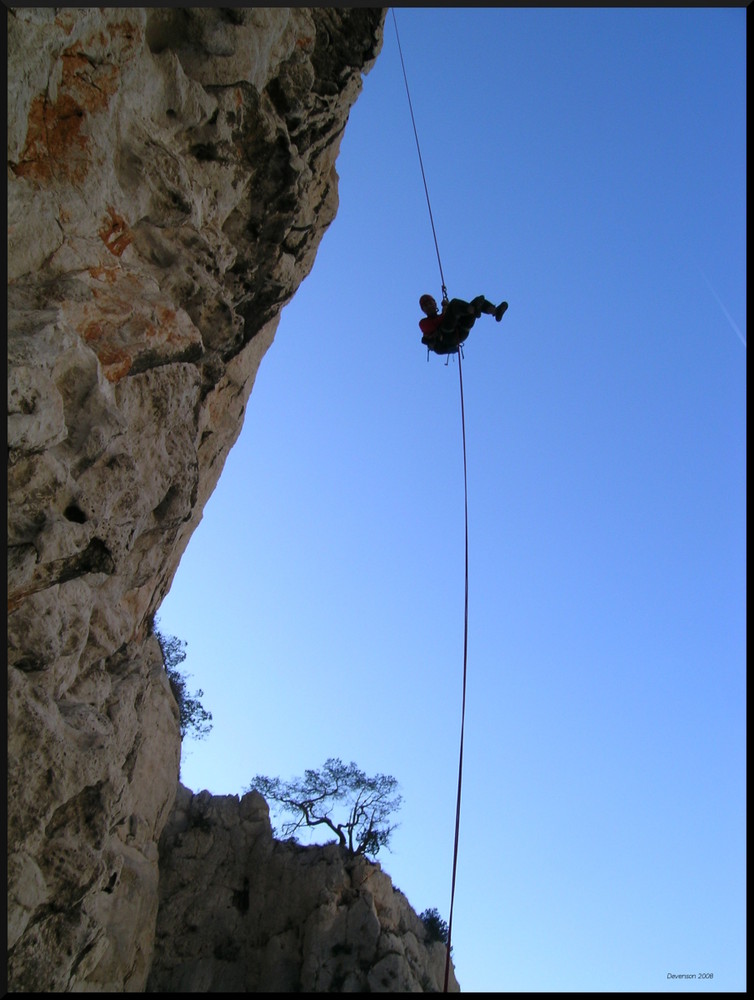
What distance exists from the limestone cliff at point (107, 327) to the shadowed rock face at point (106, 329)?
0.09ft

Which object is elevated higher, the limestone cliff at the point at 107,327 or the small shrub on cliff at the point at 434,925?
the limestone cliff at the point at 107,327

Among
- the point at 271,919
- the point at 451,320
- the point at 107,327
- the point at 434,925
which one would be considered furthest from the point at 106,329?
the point at 434,925

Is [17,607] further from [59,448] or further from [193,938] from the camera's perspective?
[193,938]

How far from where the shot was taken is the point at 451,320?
1201cm

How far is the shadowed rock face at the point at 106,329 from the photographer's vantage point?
677 centimetres

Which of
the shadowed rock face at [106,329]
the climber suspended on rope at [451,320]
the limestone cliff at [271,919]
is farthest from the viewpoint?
the limestone cliff at [271,919]

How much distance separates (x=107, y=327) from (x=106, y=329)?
0.10 feet

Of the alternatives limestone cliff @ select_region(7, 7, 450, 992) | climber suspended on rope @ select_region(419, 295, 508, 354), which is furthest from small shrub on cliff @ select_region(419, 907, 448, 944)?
climber suspended on rope @ select_region(419, 295, 508, 354)

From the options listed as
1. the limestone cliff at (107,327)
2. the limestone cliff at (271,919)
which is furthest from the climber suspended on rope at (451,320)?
the limestone cliff at (271,919)

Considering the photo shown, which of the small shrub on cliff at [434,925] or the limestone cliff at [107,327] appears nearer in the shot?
the limestone cliff at [107,327]

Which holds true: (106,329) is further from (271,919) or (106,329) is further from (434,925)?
(434,925)

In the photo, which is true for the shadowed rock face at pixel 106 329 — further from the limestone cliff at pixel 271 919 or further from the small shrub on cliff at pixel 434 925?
the small shrub on cliff at pixel 434 925

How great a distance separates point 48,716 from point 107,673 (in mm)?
2033

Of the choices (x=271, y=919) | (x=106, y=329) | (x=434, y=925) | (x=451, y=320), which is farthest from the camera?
(x=434, y=925)
